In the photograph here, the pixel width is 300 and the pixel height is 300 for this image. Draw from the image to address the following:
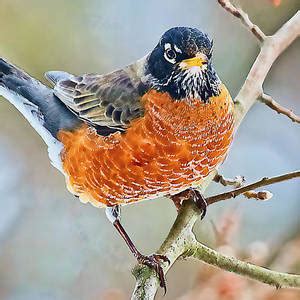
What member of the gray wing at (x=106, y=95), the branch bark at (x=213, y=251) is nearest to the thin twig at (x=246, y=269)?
the branch bark at (x=213, y=251)

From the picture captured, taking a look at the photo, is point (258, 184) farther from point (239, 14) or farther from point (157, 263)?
point (239, 14)

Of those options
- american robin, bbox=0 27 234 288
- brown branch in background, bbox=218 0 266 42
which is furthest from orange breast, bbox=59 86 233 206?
brown branch in background, bbox=218 0 266 42

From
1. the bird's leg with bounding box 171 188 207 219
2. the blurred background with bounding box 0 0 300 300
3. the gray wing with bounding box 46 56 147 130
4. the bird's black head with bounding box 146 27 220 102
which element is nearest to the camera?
the bird's black head with bounding box 146 27 220 102

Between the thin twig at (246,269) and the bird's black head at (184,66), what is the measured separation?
0.21 m

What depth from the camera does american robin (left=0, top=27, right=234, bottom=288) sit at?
75 cm

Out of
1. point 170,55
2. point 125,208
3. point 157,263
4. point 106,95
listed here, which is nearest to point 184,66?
point 170,55

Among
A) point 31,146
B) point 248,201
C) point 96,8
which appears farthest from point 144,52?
point 248,201

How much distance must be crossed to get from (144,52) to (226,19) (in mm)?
187

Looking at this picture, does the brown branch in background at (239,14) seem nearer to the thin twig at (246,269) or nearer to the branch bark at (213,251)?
the branch bark at (213,251)

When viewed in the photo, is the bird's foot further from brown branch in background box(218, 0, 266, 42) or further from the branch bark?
brown branch in background box(218, 0, 266, 42)

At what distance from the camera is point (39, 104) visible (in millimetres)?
910

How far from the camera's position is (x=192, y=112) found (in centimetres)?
77

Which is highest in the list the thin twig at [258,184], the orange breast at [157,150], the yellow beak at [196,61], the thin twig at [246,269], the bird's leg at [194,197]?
the yellow beak at [196,61]

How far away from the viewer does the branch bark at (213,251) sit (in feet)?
2.56
